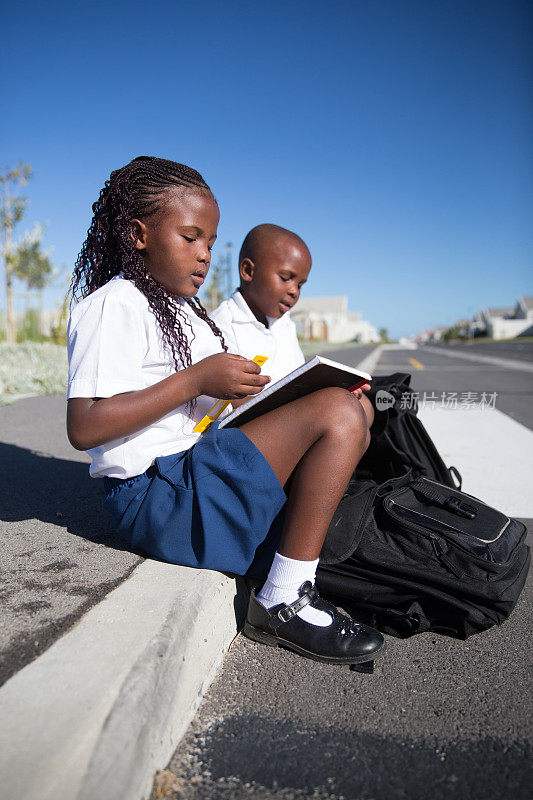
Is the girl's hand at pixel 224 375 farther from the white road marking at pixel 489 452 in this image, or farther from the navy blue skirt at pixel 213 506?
the white road marking at pixel 489 452

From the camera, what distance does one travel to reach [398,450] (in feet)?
8.16

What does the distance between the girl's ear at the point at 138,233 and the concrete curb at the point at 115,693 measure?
3.57 ft

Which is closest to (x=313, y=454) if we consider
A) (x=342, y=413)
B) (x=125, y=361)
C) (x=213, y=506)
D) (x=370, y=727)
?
(x=342, y=413)

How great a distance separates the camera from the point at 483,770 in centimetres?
130

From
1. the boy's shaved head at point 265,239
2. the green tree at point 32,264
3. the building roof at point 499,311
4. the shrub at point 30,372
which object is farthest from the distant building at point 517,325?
the boy's shaved head at point 265,239

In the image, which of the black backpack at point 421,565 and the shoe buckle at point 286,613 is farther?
the black backpack at point 421,565

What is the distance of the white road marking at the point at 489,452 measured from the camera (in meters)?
3.56

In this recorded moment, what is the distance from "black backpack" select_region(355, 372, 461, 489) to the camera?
2.50m

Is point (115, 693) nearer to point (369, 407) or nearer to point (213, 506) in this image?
point (213, 506)

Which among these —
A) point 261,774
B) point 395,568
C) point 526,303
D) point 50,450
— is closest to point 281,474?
point 395,568

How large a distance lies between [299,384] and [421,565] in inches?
28.5

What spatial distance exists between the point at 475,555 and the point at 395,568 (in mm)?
262

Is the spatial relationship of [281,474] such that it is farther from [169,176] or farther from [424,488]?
[169,176]

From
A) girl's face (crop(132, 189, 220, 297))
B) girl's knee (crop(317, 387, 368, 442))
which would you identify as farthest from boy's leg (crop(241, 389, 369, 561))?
girl's face (crop(132, 189, 220, 297))
